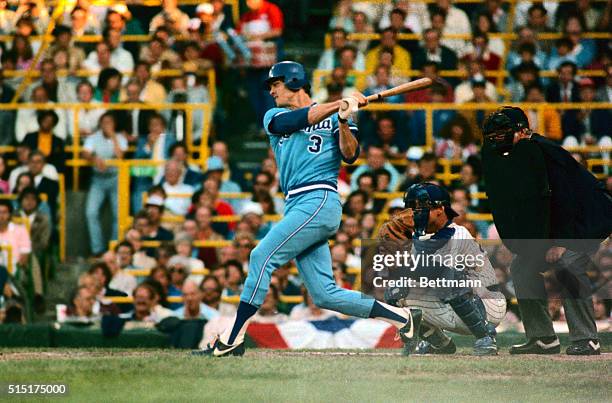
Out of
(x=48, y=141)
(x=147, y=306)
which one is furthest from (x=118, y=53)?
(x=147, y=306)

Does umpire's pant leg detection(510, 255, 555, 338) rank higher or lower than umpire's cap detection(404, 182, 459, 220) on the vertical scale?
lower

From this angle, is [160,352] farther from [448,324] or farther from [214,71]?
[214,71]

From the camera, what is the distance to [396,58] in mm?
14078

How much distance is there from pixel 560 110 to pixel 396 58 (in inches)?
73.0

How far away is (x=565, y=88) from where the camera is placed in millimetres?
13766

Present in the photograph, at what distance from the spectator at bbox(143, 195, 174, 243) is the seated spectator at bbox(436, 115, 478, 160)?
2.83 metres

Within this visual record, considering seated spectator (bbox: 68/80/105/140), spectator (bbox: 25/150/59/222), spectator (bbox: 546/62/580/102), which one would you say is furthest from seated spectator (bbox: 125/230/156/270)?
spectator (bbox: 546/62/580/102)

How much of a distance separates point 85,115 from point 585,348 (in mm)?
7326

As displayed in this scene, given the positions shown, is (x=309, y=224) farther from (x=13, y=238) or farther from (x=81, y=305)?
(x=13, y=238)

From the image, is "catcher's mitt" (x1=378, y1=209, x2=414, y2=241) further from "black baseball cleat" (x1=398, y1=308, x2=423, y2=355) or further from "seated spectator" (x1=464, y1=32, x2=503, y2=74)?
"seated spectator" (x1=464, y1=32, x2=503, y2=74)

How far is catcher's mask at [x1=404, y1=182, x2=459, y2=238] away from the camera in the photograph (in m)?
8.06

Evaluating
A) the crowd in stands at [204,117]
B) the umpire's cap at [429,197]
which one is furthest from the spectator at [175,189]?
the umpire's cap at [429,197]

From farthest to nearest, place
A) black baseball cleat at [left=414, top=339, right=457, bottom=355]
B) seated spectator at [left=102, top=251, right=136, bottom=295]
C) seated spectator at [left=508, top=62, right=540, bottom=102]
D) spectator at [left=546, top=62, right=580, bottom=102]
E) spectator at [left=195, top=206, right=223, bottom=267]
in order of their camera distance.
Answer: seated spectator at [left=508, top=62, right=540, bottom=102] → spectator at [left=546, top=62, right=580, bottom=102] → spectator at [left=195, top=206, right=223, bottom=267] → seated spectator at [left=102, top=251, right=136, bottom=295] → black baseball cleat at [left=414, top=339, right=457, bottom=355]

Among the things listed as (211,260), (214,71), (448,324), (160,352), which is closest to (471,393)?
(448,324)
